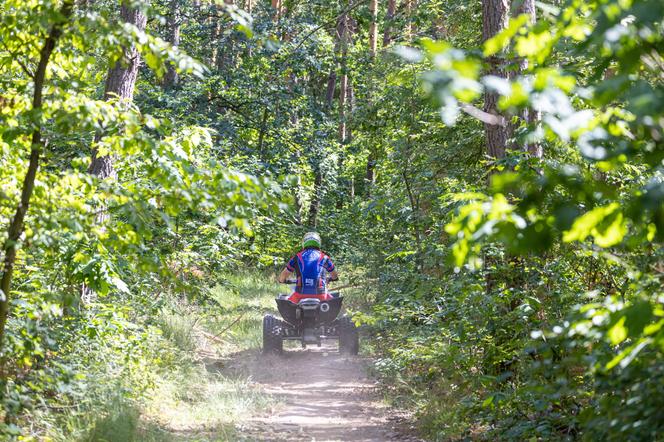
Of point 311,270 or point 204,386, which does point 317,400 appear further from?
point 311,270

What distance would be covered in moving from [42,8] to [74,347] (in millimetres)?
3768

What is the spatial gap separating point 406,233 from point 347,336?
7.52 feet

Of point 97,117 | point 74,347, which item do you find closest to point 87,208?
point 97,117

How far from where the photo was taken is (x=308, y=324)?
Answer: 1178 cm

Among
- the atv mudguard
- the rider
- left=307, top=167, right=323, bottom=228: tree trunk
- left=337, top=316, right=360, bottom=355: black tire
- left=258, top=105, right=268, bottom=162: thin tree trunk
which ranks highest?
left=258, top=105, right=268, bottom=162: thin tree trunk

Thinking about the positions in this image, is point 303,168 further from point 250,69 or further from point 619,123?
point 619,123

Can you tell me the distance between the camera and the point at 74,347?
650 centimetres

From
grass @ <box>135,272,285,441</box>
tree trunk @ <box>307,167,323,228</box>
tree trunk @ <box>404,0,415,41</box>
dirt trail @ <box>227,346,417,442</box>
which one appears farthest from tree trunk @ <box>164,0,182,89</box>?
dirt trail @ <box>227,346,417,442</box>

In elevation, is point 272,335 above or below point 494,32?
below

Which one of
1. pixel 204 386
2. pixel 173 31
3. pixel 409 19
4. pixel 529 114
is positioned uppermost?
pixel 173 31

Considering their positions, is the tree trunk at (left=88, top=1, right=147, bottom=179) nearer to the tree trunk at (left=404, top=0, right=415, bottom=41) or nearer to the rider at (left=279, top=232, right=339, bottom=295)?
the rider at (left=279, top=232, right=339, bottom=295)

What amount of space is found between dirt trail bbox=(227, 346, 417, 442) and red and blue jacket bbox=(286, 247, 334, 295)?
47.9 inches

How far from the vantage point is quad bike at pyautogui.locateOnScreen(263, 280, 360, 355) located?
38.3 ft

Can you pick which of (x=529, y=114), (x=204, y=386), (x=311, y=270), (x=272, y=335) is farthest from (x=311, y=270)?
(x=529, y=114)
